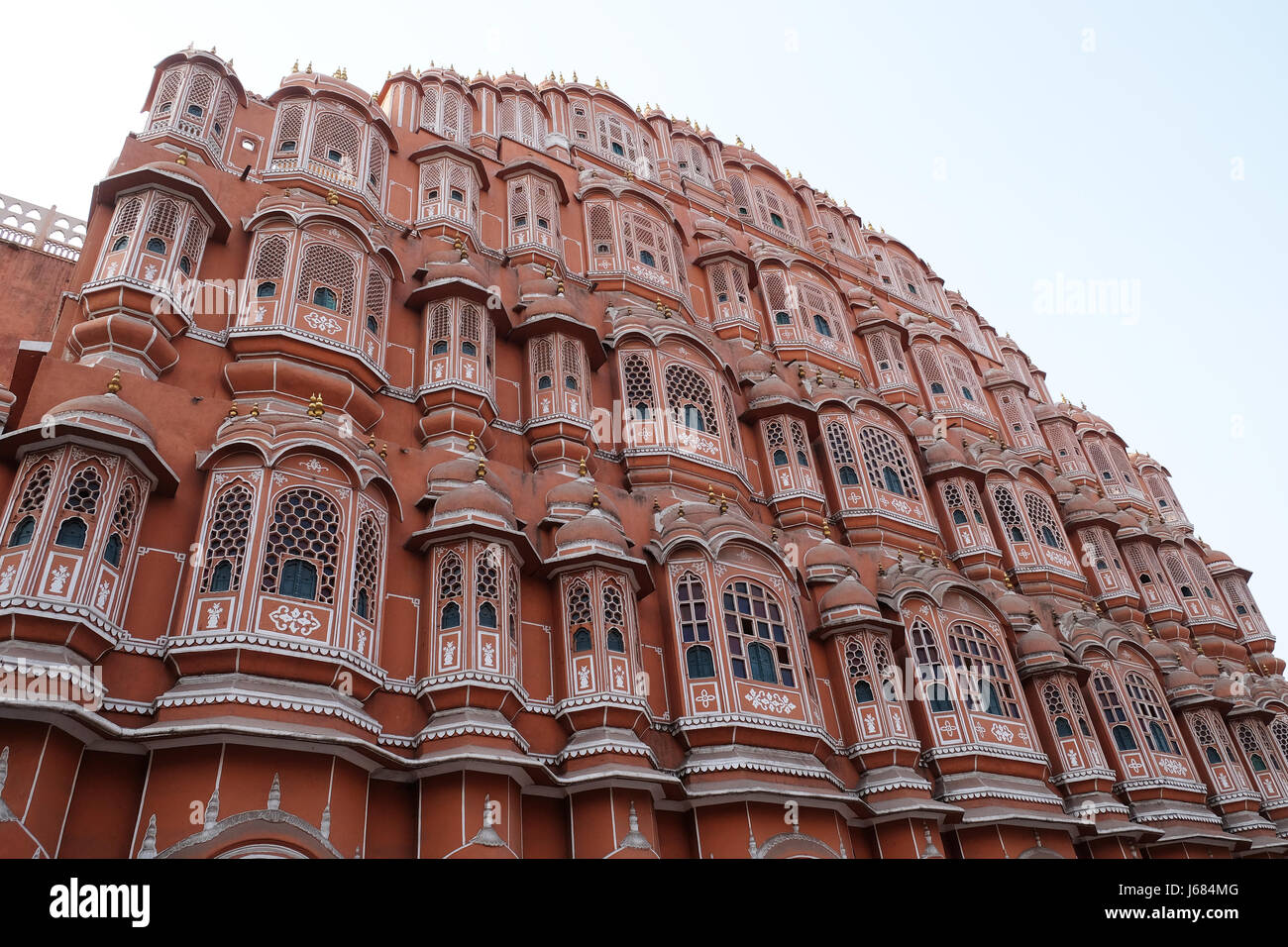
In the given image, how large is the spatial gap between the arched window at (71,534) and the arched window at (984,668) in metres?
15.1

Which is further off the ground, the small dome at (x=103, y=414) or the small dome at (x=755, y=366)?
the small dome at (x=755, y=366)

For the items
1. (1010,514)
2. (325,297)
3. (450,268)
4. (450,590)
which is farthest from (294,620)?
(1010,514)

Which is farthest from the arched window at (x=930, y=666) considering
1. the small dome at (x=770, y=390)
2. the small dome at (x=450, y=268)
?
the small dome at (x=450, y=268)

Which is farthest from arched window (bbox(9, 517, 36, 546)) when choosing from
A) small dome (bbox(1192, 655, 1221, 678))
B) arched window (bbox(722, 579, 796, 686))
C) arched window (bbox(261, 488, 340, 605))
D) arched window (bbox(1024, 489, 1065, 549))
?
small dome (bbox(1192, 655, 1221, 678))

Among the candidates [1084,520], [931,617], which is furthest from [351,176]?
[1084,520]

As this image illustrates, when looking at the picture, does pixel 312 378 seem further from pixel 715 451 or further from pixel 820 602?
pixel 820 602

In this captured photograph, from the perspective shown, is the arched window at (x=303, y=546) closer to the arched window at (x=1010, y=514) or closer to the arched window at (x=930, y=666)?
the arched window at (x=930, y=666)

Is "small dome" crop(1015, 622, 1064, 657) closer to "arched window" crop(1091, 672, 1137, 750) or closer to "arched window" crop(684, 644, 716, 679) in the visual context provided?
"arched window" crop(1091, 672, 1137, 750)

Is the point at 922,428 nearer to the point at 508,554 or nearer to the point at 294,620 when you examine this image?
the point at 508,554

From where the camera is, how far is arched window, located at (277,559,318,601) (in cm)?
1184

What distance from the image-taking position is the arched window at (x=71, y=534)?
10.6 meters

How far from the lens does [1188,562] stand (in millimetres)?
32344
